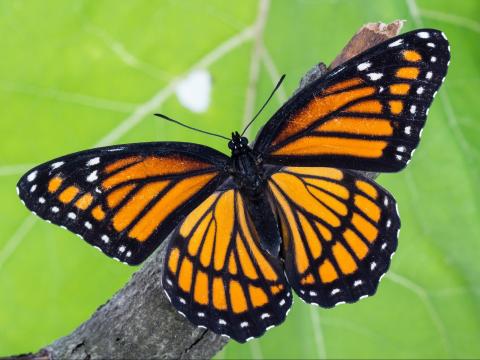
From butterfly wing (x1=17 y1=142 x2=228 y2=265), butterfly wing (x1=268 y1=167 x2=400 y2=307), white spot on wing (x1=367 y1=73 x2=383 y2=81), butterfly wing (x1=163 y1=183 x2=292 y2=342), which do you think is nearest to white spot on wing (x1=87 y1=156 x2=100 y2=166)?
butterfly wing (x1=17 y1=142 x2=228 y2=265)

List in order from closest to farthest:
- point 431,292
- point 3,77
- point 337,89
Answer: point 337,89 → point 3,77 → point 431,292

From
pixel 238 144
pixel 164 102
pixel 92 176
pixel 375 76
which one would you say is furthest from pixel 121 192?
pixel 375 76

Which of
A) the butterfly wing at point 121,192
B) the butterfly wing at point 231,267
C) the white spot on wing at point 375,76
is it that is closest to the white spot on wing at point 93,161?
the butterfly wing at point 121,192

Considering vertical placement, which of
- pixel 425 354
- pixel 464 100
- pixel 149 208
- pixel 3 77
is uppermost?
pixel 3 77

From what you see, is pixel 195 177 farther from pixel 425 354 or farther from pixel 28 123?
pixel 425 354

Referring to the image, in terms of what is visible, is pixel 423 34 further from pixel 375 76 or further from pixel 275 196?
pixel 275 196

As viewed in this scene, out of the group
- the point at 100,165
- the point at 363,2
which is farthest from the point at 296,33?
the point at 100,165
